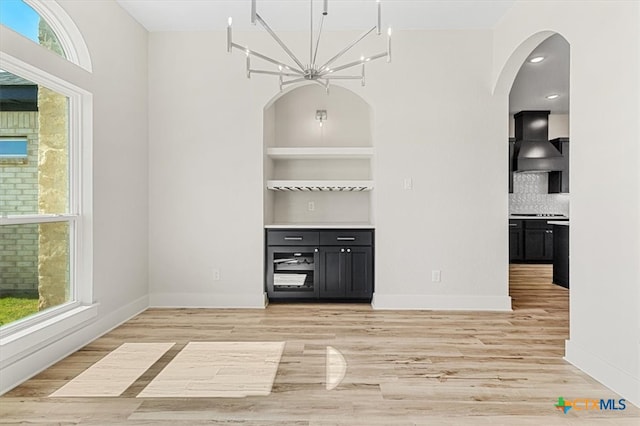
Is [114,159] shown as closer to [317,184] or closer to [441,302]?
[317,184]

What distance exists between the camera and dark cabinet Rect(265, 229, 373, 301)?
4.52 m

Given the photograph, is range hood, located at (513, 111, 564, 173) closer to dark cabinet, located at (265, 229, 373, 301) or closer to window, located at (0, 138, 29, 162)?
dark cabinet, located at (265, 229, 373, 301)

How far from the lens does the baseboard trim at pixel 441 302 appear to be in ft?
14.4

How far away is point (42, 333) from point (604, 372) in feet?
11.6

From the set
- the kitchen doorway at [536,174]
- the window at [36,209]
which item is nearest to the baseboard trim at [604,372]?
the kitchen doorway at [536,174]

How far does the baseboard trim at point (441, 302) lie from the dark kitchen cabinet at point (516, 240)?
410cm

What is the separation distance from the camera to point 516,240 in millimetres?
8109

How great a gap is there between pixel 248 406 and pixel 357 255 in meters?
2.48

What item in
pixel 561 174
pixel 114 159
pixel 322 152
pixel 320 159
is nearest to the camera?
pixel 114 159

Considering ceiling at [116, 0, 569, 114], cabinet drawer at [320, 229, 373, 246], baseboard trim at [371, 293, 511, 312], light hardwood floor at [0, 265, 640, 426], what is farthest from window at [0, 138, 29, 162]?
baseboard trim at [371, 293, 511, 312]

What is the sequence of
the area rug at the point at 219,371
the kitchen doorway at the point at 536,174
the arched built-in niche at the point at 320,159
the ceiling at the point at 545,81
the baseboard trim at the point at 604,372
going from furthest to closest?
the kitchen doorway at the point at 536,174 < the arched built-in niche at the point at 320,159 < the ceiling at the point at 545,81 < the area rug at the point at 219,371 < the baseboard trim at the point at 604,372

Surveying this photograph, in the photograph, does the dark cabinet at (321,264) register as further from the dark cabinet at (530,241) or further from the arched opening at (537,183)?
the dark cabinet at (530,241)

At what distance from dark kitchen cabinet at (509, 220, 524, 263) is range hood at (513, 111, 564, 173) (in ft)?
3.47

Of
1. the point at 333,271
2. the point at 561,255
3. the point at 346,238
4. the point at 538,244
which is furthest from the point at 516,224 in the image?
the point at 333,271
